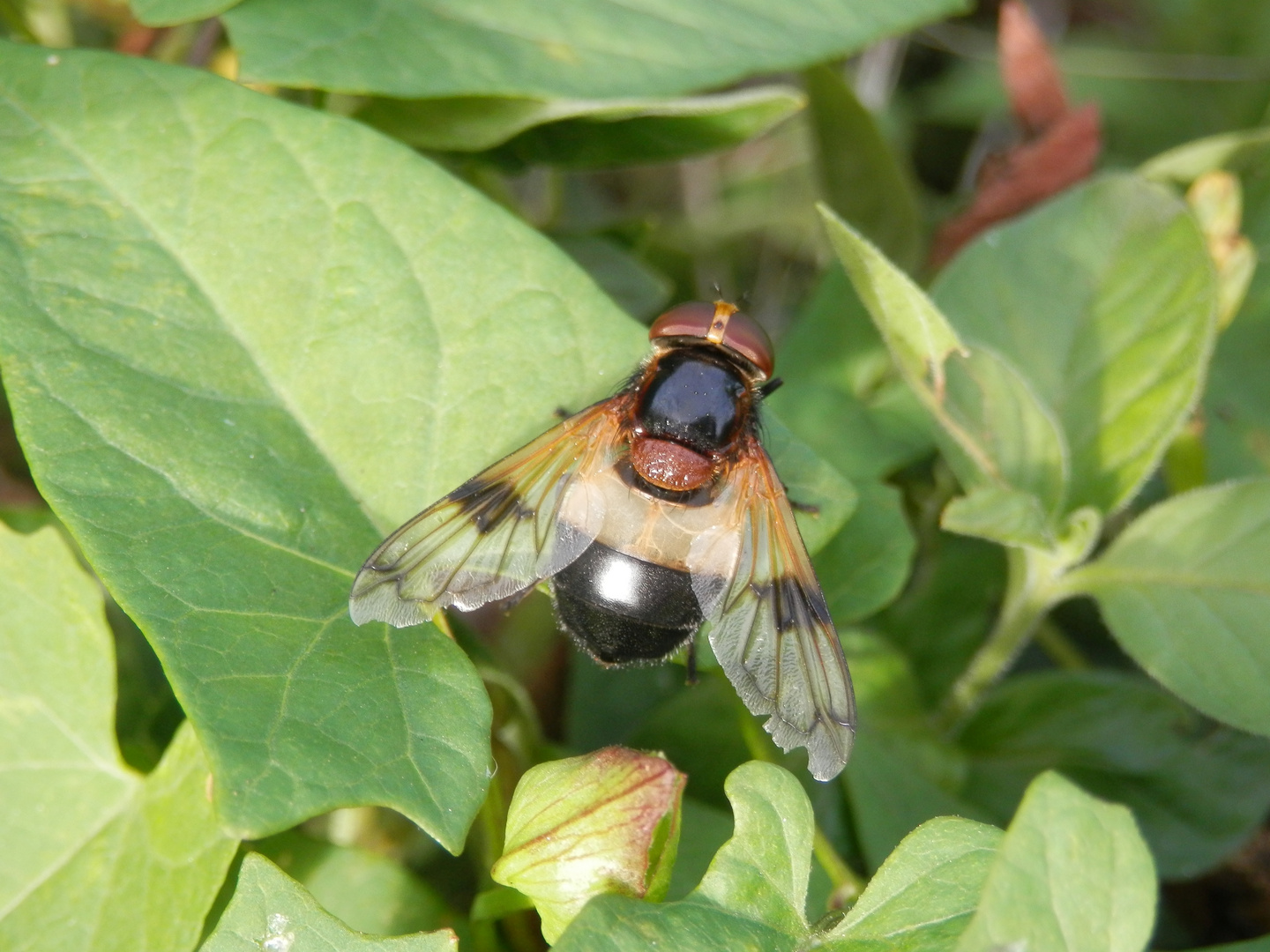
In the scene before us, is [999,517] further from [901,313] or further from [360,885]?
[360,885]

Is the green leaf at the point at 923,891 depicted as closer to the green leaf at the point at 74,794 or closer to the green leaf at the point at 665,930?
the green leaf at the point at 665,930

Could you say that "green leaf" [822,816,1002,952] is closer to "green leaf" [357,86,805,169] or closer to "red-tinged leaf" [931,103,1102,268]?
"green leaf" [357,86,805,169]

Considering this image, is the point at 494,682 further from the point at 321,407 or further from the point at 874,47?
the point at 874,47

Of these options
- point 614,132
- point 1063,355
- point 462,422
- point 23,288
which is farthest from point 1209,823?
point 23,288

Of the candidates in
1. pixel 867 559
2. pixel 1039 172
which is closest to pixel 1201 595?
pixel 867 559

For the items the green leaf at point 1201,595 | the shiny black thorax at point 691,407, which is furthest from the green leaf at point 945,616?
the shiny black thorax at point 691,407

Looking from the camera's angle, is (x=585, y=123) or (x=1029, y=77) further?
(x=1029, y=77)

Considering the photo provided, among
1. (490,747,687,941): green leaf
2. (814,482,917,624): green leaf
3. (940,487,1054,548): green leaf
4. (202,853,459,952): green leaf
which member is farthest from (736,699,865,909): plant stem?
(202,853,459,952): green leaf
